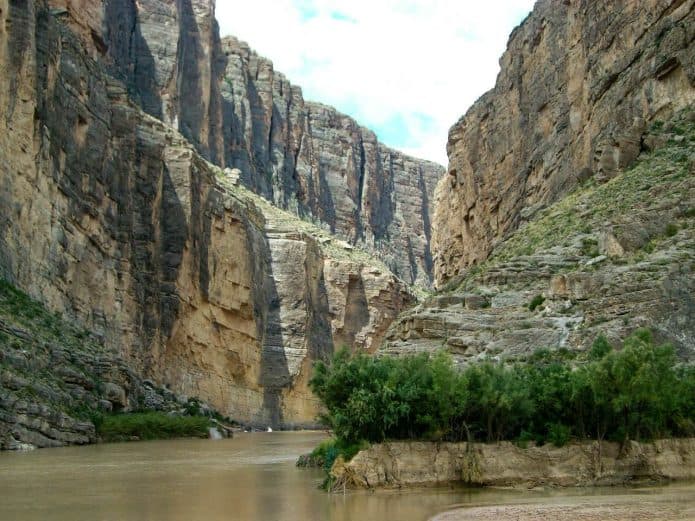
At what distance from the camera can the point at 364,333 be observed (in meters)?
121

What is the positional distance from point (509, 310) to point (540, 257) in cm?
544

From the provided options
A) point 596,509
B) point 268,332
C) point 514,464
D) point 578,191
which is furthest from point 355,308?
point 596,509

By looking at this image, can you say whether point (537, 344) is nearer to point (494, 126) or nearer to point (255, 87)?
point (494, 126)

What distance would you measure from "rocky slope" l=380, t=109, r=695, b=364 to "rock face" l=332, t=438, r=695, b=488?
5.16 metres

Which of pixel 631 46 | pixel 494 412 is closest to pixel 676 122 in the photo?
pixel 631 46

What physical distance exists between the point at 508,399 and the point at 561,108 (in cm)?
4087

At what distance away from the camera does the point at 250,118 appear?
152 metres

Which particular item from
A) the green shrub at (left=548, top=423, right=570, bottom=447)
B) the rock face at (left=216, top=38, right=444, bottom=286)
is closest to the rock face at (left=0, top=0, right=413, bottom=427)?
the rock face at (left=216, top=38, right=444, bottom=286)

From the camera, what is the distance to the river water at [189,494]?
23.8m

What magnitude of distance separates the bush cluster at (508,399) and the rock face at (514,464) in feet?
1.26

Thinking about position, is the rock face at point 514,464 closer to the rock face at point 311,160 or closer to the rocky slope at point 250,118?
the rocky slope at point 250,118

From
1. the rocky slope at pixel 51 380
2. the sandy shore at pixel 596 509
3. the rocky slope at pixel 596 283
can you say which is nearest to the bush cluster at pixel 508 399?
the sandy shore at pixel 596 509

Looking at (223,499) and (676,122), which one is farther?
(676,122)

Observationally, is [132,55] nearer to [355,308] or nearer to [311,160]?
[355,308]
